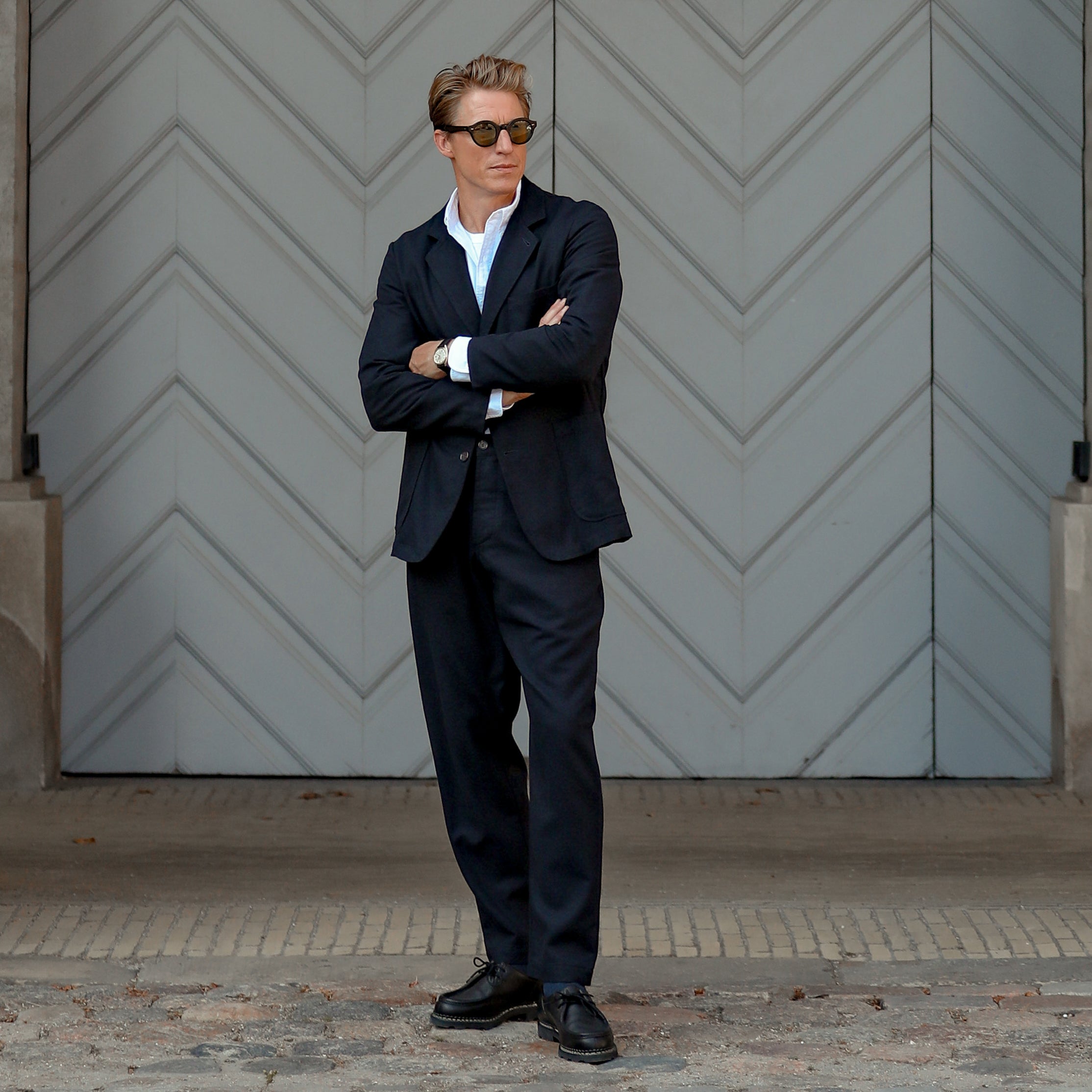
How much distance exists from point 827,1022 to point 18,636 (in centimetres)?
329

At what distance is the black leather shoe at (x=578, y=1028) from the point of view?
11.5 ft

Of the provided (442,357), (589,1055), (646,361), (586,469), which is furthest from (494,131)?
(646,361)

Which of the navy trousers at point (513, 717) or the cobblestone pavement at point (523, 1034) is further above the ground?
the navy trousers at point (513, 717)

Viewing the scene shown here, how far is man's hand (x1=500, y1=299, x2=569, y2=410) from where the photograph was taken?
365 centimetres

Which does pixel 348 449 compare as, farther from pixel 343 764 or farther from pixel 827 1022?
pixel 827 1022

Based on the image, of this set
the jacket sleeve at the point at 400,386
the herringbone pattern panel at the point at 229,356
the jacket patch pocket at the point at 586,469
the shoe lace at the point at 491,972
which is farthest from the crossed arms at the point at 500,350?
the herringbone pattern panel at the point at 229,356

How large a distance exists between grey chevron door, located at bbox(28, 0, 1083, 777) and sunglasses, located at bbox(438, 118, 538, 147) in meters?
2.51

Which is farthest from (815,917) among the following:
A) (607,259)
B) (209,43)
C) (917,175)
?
(209,43)

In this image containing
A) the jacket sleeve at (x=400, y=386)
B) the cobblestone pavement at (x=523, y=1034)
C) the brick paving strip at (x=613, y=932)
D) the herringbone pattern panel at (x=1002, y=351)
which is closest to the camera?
the cobblestone pavement at (x=523, y=1034)

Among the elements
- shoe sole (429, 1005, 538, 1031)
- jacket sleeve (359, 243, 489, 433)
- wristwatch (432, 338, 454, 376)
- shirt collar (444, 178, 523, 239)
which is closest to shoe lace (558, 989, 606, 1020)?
shoe sole (429, 1005, 538, 1031)

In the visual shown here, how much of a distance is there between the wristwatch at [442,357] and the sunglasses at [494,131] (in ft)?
1.33

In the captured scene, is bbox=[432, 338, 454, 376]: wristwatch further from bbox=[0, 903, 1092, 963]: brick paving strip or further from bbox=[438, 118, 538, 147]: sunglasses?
bbox=[0, 903, 1092, 963]: brick paving strip

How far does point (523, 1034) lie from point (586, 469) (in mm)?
1166

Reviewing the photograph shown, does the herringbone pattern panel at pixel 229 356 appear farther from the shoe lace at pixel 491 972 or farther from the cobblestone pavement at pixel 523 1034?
the shoe lace at pixel 491 972
